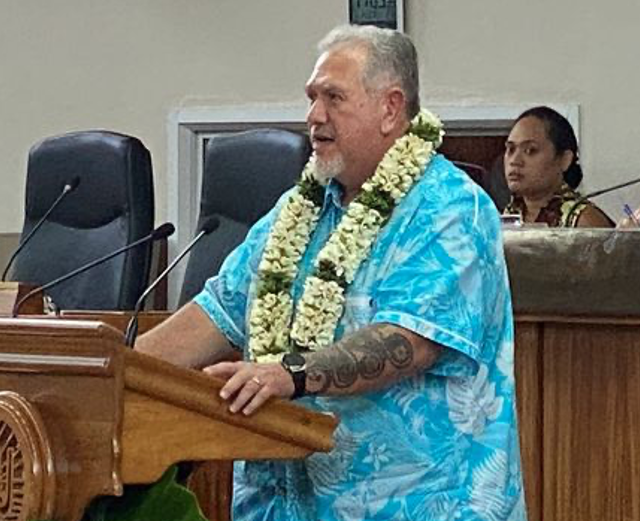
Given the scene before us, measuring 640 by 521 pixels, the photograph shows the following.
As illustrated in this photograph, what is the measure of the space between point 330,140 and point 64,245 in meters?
2.05

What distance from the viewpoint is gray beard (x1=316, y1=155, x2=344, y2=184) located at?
220 centimetres

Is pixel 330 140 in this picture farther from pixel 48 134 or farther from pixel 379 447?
pixel 48 134

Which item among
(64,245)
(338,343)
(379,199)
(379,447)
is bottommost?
(64,245)

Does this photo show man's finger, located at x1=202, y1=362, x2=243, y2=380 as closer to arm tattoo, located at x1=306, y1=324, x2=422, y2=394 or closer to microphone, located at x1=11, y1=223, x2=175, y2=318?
arm tattoo, located at x1=306, y1=324, x2=422, y2=394

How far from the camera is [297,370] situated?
191cm

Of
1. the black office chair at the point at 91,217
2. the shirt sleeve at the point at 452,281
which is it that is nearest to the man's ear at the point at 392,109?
the shirt sleeve at the point at 452,281

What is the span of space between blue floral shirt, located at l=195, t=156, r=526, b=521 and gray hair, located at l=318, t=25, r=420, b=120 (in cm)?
15

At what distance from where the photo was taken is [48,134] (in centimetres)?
555

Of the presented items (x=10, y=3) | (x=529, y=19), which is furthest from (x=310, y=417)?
(x=10, y=3)

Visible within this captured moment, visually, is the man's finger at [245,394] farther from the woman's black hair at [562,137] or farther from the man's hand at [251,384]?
the woman's black hair at [562,137]

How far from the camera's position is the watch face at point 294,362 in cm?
190

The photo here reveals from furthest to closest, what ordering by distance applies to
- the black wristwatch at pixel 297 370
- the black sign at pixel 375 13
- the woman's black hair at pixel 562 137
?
1. the black sign at pixel 375 13
2. the woman's black hair at pixel 562 137
3. the black wristwatch at pixel 297 370

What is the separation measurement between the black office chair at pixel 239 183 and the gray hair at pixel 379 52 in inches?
55.3

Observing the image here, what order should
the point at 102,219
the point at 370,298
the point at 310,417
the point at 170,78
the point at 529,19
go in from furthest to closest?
the point at 170,78, the point at 529,19, the point at 102,219, the point at 370,298, the point at 310,417
